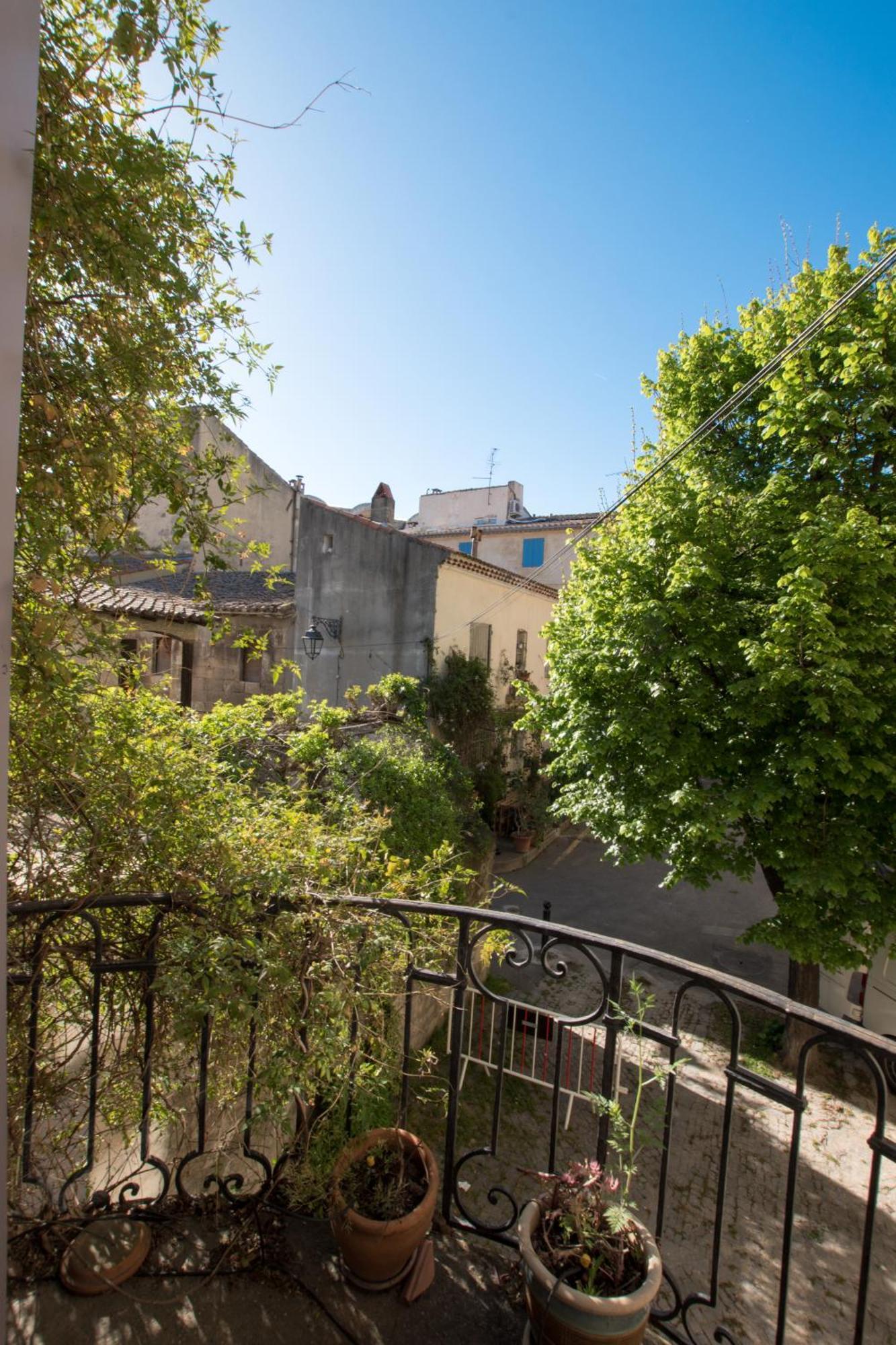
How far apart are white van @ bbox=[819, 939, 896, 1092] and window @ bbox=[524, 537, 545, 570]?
18.0m

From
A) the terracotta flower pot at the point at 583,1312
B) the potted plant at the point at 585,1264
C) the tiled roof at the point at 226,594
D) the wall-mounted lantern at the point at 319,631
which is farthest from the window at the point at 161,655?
the terracotta flower pot at the point at 583,1312

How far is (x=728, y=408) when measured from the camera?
6.39 meters

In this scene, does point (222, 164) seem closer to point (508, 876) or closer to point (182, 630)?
point (182, 630)

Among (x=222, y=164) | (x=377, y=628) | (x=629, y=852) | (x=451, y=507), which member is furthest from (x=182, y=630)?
(x=451, y=507)

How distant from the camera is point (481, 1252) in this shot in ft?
7.47

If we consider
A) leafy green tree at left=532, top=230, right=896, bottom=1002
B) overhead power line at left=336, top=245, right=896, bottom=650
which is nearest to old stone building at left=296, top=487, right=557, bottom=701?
overhead power line at left=336, top=245, right=896, bottom=650

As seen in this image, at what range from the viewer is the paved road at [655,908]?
39.3ft

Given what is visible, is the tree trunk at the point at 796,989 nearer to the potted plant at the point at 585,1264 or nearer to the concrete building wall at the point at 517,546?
the potted plant at the point at 585,1264

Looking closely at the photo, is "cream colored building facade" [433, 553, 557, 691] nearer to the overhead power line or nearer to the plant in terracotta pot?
the overhead power line

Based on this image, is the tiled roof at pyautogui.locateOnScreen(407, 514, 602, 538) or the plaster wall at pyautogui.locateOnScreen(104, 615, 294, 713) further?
the tiled roof at pyautogui.locateOnScreen(407, 514, 602, 538)

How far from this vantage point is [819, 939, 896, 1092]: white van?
344 inches

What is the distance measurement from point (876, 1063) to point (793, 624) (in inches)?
230

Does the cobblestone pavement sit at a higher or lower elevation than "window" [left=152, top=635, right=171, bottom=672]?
lower

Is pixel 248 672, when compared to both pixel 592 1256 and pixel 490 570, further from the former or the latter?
pixel 592 1256
